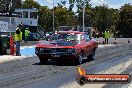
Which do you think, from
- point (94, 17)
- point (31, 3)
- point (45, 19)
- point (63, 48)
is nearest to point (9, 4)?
point (45, 19)

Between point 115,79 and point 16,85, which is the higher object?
point 115,79

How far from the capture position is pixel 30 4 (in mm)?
112875

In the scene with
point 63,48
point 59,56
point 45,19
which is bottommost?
point 59,56

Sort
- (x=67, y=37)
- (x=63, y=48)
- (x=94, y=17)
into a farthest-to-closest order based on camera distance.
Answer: (x=94, y=17) < (x=67, y=37) < (x=63, y=48)

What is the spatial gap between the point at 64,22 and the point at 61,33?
8347cm

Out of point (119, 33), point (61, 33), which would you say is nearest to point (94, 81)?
point (61, 33)

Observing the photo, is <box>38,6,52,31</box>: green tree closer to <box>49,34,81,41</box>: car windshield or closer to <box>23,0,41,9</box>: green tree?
<box>23,0,41,9</box>: green tree

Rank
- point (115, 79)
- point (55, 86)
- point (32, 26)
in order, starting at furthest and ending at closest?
point (32, 26) < point (55, 86) < point (115, 79)

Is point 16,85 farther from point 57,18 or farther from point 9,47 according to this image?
point 57,18

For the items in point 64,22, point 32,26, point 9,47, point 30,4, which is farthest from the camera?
point 30,4

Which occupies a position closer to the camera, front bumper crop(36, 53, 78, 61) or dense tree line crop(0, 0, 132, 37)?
front bumper crop(36, 53, 78, 61)

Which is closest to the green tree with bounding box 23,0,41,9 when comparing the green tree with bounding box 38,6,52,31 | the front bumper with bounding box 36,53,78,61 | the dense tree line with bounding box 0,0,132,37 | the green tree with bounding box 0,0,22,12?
the dense tree line with bounding box 0,0,132,37

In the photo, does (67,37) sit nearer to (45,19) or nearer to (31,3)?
(45,19)

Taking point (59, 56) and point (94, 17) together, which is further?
point (94, 17)
